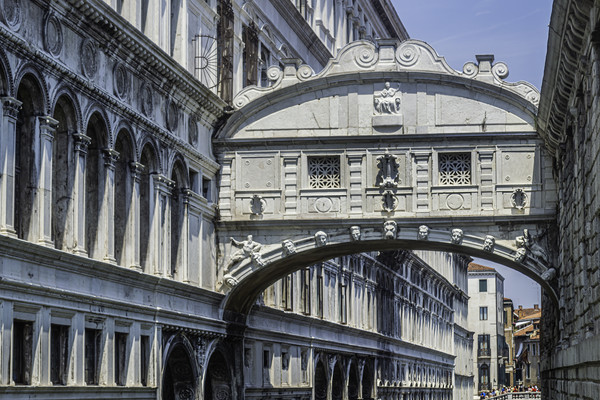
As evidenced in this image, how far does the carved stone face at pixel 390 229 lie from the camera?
35.8 meters

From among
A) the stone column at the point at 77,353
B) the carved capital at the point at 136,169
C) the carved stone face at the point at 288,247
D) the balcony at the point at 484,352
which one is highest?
the carved capital at the point at 136,169

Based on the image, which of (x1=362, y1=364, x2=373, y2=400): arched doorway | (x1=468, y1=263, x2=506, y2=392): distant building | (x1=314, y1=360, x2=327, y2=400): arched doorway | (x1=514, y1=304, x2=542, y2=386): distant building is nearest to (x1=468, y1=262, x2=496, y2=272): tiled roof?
(x1=468, y1=263, x2=506, y2=392): distant building

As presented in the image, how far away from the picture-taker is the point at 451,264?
97875 mm

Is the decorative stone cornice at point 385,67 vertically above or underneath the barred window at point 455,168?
above

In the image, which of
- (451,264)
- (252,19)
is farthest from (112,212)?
(451,264)

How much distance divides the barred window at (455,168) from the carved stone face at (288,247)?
14.3 feet

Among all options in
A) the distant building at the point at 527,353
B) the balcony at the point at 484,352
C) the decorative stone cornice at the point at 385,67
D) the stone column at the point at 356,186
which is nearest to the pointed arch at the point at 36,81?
the decorative stone cornice at the point at 385,67

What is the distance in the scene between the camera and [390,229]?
117ft

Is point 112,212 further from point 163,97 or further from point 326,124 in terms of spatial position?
point 326,124

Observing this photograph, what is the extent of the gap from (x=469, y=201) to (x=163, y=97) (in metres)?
8.77

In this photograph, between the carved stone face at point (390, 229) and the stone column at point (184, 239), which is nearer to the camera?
the stone column at point (184, 239)

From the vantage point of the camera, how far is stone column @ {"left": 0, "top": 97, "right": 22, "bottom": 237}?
2364 centimetres

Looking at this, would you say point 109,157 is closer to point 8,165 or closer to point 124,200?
point 124,200

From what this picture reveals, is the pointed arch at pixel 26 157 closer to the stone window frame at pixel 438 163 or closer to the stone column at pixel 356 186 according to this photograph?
the stone column at pixel 356 186
